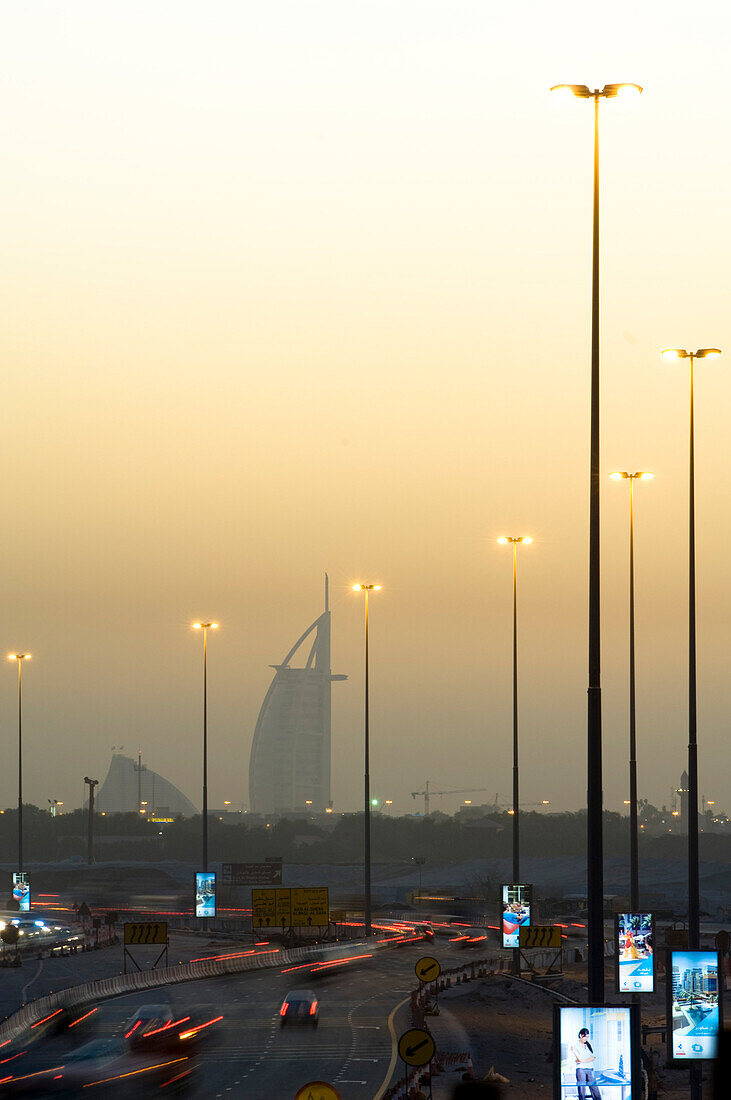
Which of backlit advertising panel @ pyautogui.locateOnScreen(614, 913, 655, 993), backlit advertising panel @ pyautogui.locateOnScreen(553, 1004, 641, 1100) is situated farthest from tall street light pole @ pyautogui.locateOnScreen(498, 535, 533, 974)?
backlit advertising panel @ pyautogui.locateOnScreen(553, 1004, 641, 1100)

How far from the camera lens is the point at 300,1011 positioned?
51062mm

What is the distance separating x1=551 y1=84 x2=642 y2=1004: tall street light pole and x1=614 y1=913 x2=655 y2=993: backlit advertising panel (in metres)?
15.0

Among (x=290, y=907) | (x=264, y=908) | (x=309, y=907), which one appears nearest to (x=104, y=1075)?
(x=264, y=908)

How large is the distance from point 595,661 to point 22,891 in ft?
296

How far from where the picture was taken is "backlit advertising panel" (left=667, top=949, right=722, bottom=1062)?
27684 mm

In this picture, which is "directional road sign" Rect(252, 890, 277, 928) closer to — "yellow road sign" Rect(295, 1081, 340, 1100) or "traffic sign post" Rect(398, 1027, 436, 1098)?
"traffic sign post" Rect(398, 1027, 436, 1098)

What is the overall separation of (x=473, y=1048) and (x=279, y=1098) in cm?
1084

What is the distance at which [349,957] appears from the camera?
8006 centimetres

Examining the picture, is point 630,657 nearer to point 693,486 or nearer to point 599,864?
point 693,486

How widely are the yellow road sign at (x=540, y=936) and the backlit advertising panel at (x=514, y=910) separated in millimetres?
667

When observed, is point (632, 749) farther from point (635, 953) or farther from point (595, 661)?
point (595, 661)

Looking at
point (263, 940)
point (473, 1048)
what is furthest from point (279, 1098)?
point (263, 940)

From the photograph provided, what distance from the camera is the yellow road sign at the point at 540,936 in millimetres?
58719

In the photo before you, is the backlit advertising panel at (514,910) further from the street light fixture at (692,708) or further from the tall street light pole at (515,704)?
the street light fixture at (692,708)
